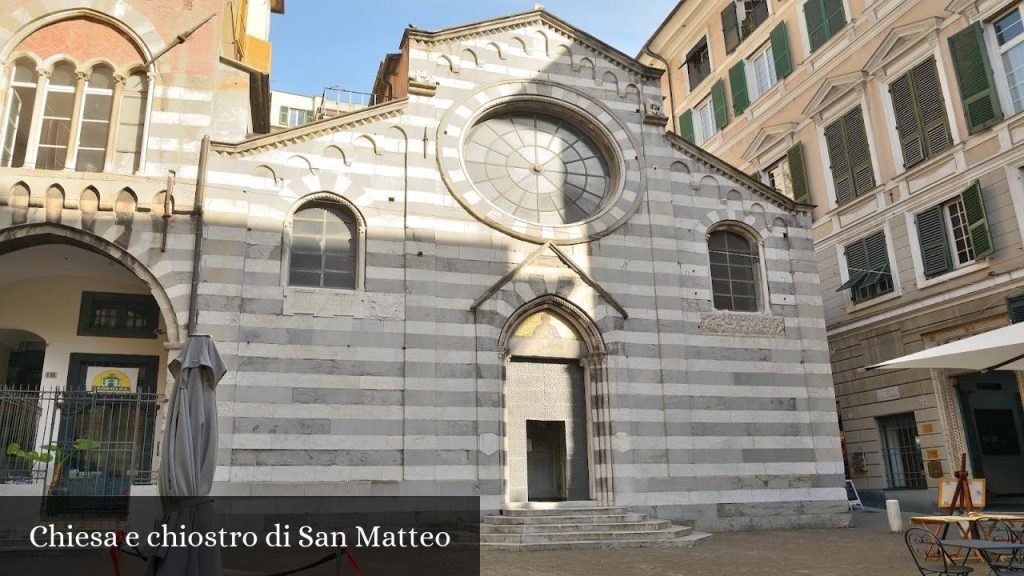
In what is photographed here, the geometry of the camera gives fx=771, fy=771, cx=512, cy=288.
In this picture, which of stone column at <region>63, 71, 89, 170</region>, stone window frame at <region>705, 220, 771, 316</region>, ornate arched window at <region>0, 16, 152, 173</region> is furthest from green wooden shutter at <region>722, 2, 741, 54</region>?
stone column at <region>63, 71, 89, 170</region>

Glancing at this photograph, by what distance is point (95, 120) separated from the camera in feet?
47.2

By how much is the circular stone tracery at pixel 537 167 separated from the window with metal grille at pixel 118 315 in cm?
749

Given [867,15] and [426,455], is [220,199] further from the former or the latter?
[867,15]

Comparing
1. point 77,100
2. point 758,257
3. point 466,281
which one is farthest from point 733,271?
point 77,100

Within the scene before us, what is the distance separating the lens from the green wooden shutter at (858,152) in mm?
20672

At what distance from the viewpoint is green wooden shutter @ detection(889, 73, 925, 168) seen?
62.6 feet

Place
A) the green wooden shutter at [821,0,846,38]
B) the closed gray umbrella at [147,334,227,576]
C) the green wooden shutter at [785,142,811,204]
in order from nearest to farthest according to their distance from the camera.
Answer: the closed gray umbrella at [147,334,227,576] → the green wooden shutter at [821,0,846,38] → the green wooden shutter at [785,142,811,204]

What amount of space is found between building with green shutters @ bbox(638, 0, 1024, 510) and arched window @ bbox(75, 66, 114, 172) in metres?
18.1

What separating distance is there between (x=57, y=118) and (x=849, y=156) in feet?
62.4

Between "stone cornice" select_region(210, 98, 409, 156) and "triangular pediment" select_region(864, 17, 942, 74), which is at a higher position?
"triangular pediment" select_region(864, 17, 942, 74)

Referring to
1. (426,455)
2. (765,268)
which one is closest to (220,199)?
(426,455)

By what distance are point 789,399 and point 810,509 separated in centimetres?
227

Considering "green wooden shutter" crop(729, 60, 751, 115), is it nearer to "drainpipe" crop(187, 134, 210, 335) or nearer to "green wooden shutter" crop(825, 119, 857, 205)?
"green wooden shutter" crop(825, 119, 857, 205)

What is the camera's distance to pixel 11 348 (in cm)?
1662
